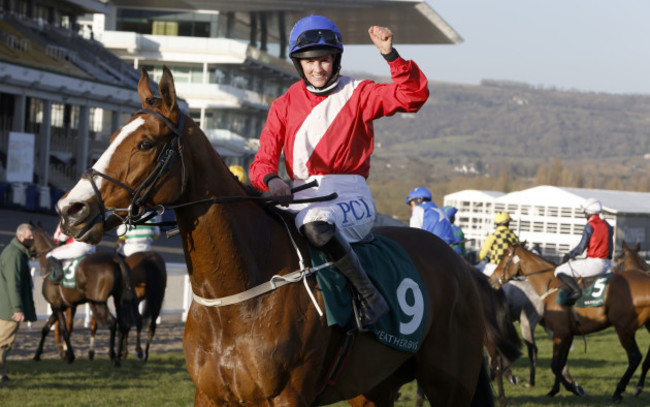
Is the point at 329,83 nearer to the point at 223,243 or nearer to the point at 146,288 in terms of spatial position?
the point at 223,243

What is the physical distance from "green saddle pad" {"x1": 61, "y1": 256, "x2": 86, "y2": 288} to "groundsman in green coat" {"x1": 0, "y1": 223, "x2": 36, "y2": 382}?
1.32 metres

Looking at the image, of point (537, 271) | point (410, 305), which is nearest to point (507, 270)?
point (537, 271)

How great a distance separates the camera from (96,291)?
9.85 metres

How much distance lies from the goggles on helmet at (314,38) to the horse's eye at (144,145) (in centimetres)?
93

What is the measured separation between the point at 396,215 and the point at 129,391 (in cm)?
5619

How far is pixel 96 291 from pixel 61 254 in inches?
22.3

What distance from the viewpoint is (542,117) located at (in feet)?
618

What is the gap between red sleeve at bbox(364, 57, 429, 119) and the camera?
3.62 metres

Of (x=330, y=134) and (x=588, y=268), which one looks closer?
(x=330, y=134)

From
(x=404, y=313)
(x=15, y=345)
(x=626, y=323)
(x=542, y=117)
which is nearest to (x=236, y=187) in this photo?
(x=404, y=313)

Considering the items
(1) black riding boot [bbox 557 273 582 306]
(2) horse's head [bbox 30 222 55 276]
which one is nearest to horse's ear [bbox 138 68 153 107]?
(2) horse's head [bbox 30 222 55 276]

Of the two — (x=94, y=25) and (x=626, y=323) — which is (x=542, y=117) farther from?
(x=626, y=323)

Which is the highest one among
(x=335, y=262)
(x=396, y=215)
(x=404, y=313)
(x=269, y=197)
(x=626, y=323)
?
(x=269, y=197)

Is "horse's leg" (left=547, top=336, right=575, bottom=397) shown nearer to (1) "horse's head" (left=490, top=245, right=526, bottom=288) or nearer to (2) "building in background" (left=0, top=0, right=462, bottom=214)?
(1) "horse's head" (left=490, top=245, right=526, bottom=288)
